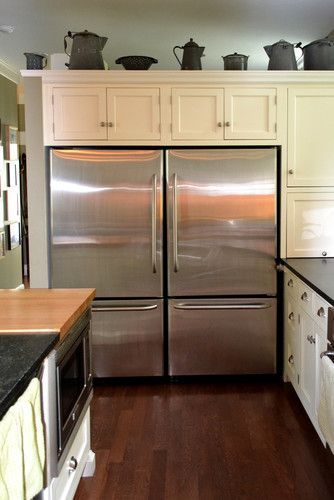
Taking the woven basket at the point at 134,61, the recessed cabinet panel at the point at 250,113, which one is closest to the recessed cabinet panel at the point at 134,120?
the woven basket at the point at 134,61

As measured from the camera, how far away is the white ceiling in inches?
141

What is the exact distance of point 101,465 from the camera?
264 centimetres

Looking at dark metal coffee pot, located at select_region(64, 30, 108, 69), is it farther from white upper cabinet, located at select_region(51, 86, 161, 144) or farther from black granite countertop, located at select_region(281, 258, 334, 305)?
black granite countertop, located at select_region(281, 258, 334, 305)

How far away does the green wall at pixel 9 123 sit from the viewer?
19.6ft

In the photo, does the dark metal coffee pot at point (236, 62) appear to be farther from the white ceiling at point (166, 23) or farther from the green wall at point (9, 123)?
the green wall at point (9, 123)

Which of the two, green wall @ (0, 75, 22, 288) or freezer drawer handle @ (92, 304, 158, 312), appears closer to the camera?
freezer drawer handle @ (92, 304, 158, 312)

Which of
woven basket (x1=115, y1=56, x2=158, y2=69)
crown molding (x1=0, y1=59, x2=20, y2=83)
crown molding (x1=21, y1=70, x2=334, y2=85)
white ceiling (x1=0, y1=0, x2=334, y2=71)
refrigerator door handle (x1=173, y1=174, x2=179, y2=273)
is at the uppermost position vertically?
crown molding (x1=0, y1=59, x2=20, y2=83)

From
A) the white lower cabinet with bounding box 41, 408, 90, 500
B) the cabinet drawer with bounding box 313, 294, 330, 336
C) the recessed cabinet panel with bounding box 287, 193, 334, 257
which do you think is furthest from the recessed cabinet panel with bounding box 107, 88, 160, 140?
the white lower cabinet with bounding box 41, 408, 90, 500

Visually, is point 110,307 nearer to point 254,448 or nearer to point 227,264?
point 227,264

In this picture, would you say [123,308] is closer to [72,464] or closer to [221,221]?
[221,221]

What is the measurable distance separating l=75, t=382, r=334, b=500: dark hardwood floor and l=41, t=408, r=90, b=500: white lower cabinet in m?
0.20

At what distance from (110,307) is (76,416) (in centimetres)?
156

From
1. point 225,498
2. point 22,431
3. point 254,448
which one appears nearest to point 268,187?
point 254,448

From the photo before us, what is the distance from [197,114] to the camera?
359 cm
